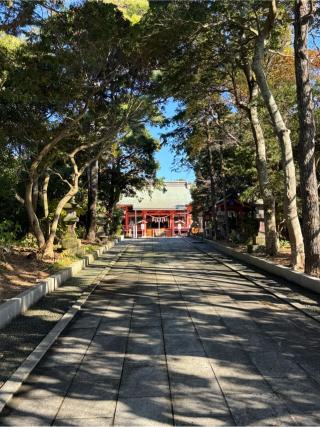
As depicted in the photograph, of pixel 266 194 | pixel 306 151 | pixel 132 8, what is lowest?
pixel 266 194

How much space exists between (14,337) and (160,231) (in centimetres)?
4485

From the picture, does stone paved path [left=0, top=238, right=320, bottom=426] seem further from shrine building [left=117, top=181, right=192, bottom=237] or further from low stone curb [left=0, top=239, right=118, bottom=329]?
shrine building [left=117, top=181, right=192, bottom=237]

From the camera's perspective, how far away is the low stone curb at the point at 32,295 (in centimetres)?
752

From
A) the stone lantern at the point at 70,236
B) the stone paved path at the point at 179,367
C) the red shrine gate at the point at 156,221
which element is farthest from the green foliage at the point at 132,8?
the red shrine gate at the point at 156,221

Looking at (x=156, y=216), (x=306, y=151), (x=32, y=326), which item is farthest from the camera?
(x=156, y=216)

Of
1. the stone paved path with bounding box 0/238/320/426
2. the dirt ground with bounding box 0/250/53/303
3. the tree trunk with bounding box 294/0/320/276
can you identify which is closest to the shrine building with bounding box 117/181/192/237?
the dirt ground with bounding box 0/250/53/303

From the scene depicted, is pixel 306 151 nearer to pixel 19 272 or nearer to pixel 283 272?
pixel 283 272

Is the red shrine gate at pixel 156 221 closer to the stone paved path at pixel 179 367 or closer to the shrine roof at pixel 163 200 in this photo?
the shrine roof at pixel 163 200

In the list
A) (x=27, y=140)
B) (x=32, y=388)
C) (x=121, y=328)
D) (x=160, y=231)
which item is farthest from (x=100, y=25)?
(x=160, y=231)

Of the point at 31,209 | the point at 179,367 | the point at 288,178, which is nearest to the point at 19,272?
the point at 31,209

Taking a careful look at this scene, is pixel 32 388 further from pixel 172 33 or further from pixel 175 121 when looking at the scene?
pixel 175 121

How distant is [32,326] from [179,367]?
9.86 feet

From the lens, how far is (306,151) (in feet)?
36.8

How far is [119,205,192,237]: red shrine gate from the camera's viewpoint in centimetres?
5119
